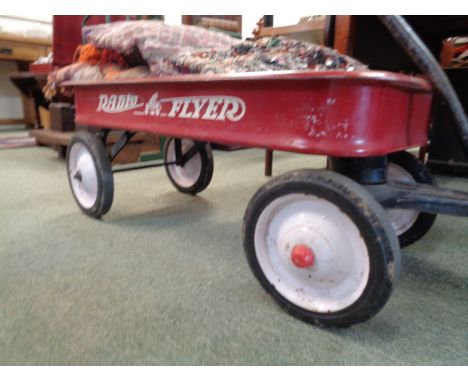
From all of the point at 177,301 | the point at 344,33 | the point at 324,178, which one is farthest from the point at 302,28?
the point at 177,301

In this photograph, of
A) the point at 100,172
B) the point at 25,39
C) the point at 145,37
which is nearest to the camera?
the point at 145,37

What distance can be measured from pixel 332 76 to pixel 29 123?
3.87 metres

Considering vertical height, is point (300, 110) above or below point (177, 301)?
above

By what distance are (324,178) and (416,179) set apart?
15.9 inches

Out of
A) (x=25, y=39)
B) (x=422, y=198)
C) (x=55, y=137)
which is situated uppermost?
(x=25, y=39)

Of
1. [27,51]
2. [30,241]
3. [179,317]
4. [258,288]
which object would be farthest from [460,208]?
[27,51]

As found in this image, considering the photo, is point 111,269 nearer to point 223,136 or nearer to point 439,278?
point 223,136

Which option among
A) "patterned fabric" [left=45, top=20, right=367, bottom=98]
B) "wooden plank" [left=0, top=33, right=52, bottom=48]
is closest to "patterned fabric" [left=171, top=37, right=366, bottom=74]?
"patterned fabric" [left=45, top=20, right=367, bottom=98]

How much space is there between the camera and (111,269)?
822mm

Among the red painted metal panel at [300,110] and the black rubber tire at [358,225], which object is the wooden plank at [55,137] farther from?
→ the black rubber tire at [358,225]

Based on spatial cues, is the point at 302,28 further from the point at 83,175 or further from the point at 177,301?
the point at 177,301

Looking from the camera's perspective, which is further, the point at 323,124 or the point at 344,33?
the point at 344,33

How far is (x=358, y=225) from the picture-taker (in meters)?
0.53

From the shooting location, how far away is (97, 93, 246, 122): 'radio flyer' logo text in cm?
66
